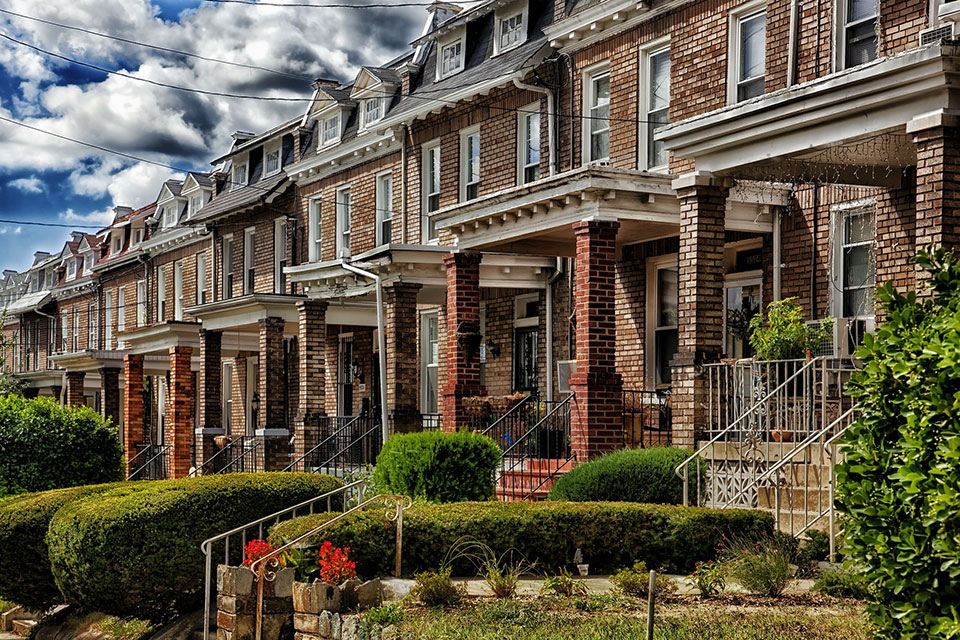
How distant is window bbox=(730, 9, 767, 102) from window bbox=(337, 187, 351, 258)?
13.0m

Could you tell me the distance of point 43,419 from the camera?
18656mm

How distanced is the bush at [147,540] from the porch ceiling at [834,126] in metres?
6.72

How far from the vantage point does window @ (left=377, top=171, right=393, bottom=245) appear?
88.2ft

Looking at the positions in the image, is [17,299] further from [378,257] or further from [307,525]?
[307,525]

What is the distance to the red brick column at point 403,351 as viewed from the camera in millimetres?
21391

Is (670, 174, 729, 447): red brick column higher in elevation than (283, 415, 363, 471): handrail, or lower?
higher

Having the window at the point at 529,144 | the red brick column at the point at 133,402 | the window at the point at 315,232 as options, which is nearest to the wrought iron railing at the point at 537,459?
the window at the point at 529,144

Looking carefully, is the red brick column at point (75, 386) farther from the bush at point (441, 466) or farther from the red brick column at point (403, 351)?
the bush at point (441, 466)

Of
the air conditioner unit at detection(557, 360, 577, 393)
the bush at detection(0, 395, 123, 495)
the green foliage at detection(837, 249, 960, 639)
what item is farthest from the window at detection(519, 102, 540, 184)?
the green foliage at detection(837, 249, 960, 639)

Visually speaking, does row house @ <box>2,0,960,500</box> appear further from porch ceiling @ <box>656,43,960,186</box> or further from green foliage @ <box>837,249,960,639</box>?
green foliage @ <box>837,249,960,639</box>

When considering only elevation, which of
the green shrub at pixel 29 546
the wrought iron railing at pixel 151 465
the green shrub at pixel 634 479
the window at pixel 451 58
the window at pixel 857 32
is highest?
the window at pixel 451 58

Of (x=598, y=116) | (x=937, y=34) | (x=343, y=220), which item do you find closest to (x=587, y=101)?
(x=598, y=116)

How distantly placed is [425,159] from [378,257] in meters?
4.93

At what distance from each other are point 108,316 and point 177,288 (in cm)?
858
